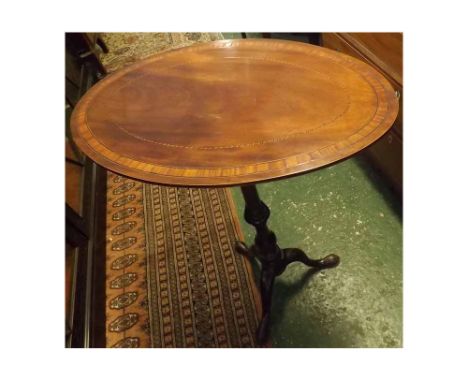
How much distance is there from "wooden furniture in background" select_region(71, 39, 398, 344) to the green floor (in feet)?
0.55

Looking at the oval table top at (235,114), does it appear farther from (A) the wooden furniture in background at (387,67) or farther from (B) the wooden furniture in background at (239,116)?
(A) the wooden furniture in background at (387,67)

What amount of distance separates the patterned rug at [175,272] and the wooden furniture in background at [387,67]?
752 millimetres

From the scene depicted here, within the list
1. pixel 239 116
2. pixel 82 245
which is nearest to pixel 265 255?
pixel 239 116

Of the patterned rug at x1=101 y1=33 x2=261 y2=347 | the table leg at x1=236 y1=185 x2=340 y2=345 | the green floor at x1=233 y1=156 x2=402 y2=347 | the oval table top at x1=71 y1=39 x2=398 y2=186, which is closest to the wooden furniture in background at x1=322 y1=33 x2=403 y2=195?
the green floor at x1=233 y1=156 x2=402 y2=347

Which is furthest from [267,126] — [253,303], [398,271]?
[398,271]

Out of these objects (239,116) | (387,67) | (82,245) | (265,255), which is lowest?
(265,255)

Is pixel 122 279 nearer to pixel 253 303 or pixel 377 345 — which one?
pixel 253 303

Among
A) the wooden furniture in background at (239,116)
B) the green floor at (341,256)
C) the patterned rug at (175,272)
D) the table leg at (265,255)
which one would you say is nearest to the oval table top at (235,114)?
the wooden furniture in background at (239,116)

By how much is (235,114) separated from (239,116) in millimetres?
17

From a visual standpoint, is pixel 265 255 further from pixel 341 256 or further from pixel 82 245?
pixel 82 245

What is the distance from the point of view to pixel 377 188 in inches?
66.0

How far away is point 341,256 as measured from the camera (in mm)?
1416

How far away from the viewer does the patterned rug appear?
1273 millimetres

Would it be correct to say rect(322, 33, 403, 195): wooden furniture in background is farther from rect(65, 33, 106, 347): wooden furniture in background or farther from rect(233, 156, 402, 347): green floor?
rect(65, 33, 106, 347): wooden furniture in background
